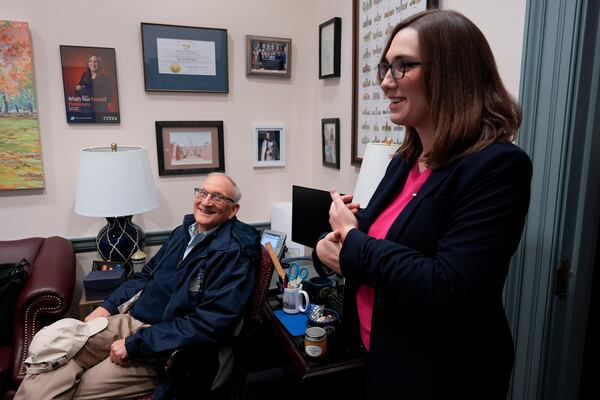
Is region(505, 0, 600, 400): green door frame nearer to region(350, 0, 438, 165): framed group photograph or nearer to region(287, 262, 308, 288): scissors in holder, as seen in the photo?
region(350, 0, 438, 165): framed group photograph

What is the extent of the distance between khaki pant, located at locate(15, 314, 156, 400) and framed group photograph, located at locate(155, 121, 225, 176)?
1214 millimetres

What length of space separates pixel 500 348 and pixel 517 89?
0.85 metres

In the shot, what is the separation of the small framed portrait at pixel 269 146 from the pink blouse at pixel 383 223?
6.31 ft

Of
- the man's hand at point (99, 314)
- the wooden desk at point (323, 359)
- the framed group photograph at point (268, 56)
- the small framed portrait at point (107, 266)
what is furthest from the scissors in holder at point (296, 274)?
the framed group photograph at point (268, 56)

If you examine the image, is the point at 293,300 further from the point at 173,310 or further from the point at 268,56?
the point at 268,56

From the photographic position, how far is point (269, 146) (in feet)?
9.62

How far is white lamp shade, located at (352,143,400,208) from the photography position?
1551mm

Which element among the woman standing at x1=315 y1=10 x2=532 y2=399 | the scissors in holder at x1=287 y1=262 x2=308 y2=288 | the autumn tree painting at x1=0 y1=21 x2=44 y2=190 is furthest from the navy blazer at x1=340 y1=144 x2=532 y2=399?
the autumn tree painting at x1=0 y1=21 x2=44 y2=190

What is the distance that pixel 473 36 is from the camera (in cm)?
85

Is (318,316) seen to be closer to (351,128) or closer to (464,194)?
(464,194)

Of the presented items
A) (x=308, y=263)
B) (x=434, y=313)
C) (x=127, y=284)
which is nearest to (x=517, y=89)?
(x=434, y=313)

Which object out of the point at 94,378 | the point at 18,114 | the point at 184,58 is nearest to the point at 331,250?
the point at 94,378

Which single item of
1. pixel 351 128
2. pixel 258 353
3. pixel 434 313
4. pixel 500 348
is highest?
pixel 351 128

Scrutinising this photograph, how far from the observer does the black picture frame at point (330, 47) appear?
253cm
